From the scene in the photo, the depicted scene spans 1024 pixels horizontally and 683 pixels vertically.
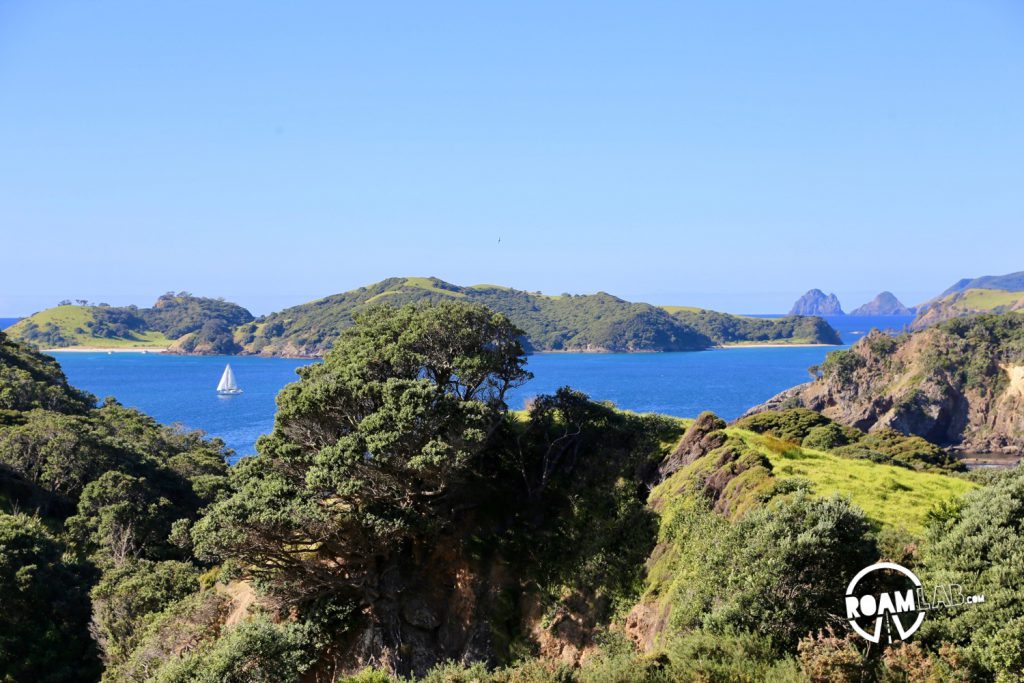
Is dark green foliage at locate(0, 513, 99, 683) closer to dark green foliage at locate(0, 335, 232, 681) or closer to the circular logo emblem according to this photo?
dark green foliage at locate(0, 335, 232, 681)

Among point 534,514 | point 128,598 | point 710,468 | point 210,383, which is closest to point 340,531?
point 534,514

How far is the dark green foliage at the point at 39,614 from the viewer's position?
3181 cm

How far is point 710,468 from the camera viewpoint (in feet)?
87.8

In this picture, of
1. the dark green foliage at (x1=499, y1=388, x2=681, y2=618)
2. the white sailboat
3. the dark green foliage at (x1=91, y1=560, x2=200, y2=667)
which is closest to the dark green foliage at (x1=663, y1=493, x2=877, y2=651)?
the dark green foliage at (x1=499, y1=388, x2=681, y2=618)

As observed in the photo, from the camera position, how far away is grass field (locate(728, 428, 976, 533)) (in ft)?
73.3

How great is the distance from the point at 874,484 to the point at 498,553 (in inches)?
542

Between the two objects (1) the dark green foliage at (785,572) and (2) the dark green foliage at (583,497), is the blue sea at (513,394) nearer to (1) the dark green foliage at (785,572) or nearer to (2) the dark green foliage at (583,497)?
(2) the dark green foliage at (583,497)

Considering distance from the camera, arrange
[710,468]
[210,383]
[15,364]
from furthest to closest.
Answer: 1. [210,383]
2. [15,364]
3. [710,468]

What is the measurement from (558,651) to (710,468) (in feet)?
26.5

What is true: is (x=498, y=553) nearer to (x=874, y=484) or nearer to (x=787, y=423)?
(x=874, y=484)

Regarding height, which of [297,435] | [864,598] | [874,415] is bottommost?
[874,415]

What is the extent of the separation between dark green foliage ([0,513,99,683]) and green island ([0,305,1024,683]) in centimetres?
→ 10

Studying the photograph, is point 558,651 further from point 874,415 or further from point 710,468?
point 874,415

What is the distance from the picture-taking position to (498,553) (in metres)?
30.7
